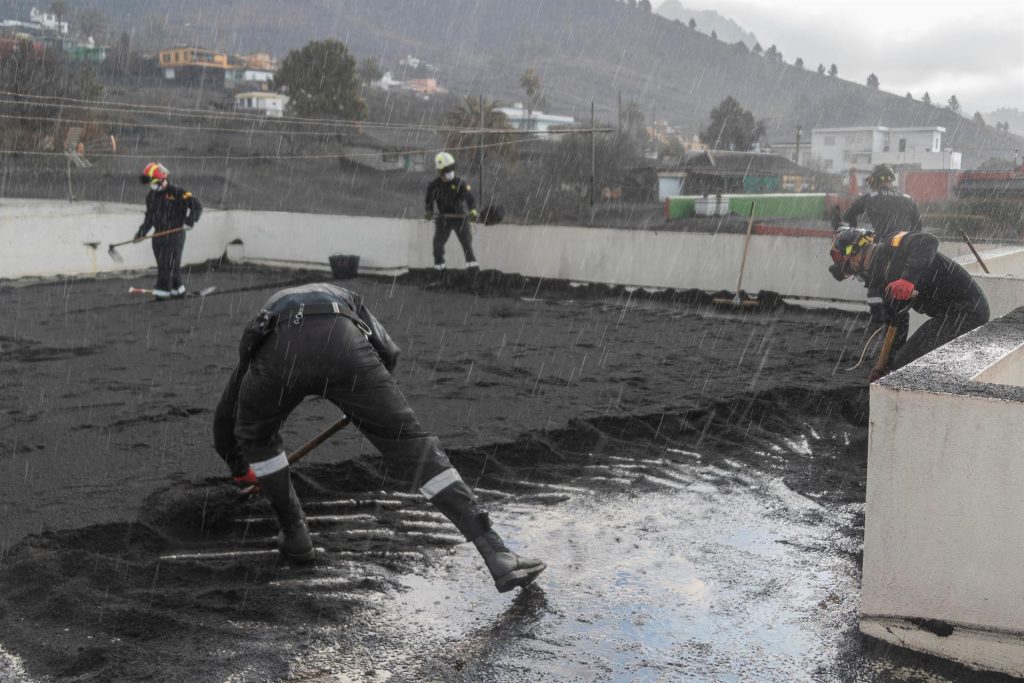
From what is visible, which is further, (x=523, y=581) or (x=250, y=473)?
(x=250, y=473)

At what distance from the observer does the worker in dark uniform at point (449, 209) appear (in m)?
13.4

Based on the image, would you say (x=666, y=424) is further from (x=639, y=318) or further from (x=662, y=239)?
(x=662, y=239)

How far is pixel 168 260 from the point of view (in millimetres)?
12102

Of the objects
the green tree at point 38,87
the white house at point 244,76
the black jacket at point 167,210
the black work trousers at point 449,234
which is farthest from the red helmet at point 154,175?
the white house at point 244,76

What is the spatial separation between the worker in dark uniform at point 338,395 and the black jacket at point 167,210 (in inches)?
347

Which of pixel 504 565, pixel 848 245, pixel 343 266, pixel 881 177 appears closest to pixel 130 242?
pixel 343 266

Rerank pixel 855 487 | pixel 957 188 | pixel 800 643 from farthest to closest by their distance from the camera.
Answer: pixel 957 188 → pixel 855 487 → pixel 800 643

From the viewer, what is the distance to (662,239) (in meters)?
12.6

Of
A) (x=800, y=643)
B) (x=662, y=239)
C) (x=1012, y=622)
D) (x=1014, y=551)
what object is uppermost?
(x=662, y=239)

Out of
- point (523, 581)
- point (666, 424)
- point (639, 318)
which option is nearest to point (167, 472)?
point (523, 581)

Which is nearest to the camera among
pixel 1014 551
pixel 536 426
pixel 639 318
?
pixel 1014 551

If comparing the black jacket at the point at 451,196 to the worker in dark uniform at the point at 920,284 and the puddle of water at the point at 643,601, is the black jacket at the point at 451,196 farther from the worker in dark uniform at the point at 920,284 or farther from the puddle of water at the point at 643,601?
the puddle of water at the point at 643,601

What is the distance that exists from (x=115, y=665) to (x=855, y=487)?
12.5 ft

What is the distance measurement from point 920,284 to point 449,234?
27.3ft
